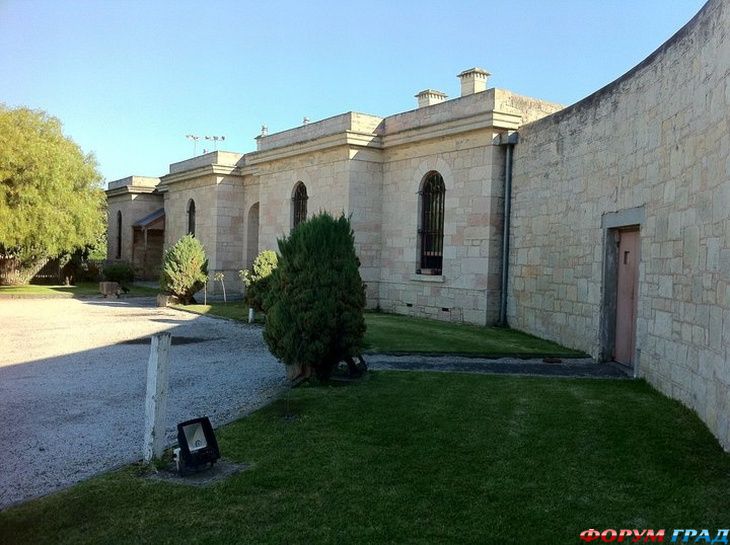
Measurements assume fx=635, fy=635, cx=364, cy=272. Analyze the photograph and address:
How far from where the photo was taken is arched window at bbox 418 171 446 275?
15.5 metres

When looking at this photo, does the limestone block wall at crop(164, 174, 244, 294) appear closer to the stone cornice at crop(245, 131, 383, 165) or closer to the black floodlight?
the stone cornice at crop(245, 131, 383, 165)

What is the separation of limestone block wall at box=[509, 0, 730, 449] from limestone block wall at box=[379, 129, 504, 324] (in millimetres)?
1168

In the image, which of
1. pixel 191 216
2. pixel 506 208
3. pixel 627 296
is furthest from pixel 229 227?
pixel 627 296

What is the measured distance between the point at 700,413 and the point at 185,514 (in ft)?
14.9

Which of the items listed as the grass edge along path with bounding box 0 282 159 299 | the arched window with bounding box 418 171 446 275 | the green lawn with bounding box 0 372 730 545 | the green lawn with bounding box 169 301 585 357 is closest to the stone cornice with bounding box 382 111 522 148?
the arched window with bounding box 418 171 446 275

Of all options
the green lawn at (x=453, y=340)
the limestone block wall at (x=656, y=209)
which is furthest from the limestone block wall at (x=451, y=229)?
the limestone block wall at (x=656, y=209)

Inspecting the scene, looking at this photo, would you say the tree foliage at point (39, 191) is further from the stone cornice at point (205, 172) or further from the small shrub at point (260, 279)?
the small shrub at point (260, 279)

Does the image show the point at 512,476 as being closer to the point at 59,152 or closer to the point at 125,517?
the point at 125,517

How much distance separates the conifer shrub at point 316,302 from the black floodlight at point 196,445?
289cm

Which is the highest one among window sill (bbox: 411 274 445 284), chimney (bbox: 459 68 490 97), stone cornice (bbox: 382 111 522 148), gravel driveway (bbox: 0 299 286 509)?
chimney (bbox: 459 68 490 97)

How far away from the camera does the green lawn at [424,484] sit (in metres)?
3.61

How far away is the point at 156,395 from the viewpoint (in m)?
4.69

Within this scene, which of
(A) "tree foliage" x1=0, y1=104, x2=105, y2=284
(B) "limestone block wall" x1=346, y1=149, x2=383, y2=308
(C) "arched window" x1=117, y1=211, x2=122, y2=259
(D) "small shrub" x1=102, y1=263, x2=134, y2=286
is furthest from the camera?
(C) "arched window" x1=117, y1=211, x2=122, y2=259

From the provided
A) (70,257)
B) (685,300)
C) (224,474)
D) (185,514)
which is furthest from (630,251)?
(70,257)
